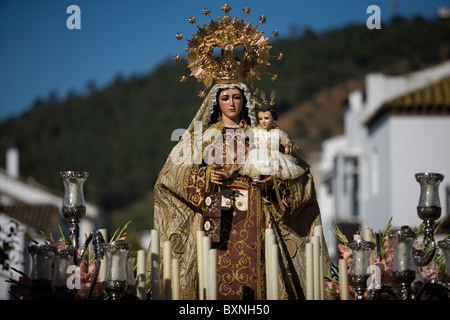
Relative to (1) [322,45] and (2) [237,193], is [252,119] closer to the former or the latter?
(2) [237,193]

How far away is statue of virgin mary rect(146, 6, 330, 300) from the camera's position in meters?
6.73

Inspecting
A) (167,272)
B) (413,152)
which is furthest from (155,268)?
(413,152)

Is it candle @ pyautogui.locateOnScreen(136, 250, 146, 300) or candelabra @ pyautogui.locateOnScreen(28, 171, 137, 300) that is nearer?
candelabra @ pyautogui.locateOnScreen(28, 171, 137, 300)

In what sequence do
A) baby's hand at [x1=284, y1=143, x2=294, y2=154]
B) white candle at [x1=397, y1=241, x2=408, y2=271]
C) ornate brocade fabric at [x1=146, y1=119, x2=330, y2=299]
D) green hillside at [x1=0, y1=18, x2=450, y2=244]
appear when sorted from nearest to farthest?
white candle at [x1=397, y1=241, x2=408, y2=271] < ornate brocade fabric at [x1=146, y1=119, x2=330, y2=299] < baby's hand at [x1=284, y1=143, x2=294, y2=154] < green hillside at [x1=0, y1=18, x2=450, y2=244]

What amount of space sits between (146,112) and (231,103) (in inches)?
3077

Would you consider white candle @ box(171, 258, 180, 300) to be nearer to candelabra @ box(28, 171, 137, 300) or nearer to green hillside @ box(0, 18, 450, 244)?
candelabra @ box(28, 171, 137, 300)

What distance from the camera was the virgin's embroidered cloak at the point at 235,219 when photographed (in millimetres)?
6727

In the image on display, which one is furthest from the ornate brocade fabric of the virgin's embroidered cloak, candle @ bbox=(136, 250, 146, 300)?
candle @ bbox=(136, 250, 146, 300)

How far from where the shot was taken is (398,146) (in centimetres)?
2906

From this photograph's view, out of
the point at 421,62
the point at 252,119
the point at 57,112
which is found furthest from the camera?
the point at 57,112

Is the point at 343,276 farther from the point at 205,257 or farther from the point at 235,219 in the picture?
the point at 235,219
